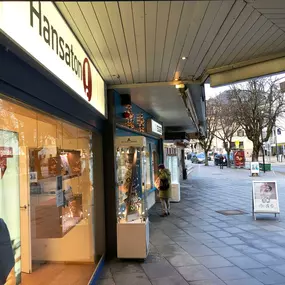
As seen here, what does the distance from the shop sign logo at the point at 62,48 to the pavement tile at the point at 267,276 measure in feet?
11.7

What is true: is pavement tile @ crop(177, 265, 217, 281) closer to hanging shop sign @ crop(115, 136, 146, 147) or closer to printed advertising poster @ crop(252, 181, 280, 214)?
hanging shop sign @ crop(115, 136, 146, 147)

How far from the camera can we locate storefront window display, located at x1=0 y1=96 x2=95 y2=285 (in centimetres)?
384

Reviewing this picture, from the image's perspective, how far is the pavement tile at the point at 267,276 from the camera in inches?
177

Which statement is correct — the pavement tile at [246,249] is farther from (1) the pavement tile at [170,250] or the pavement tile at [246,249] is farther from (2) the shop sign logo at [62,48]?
(2) the shop sign logo at [62,48]

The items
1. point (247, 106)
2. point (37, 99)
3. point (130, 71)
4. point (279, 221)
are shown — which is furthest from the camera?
point (247, 106)

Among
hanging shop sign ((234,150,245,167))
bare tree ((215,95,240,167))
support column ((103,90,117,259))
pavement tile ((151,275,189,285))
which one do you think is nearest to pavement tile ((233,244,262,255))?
pavement tile ((151,275,189,285))

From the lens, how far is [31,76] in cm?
258

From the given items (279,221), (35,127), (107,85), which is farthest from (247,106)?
(35,127)

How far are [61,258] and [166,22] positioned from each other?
4267 millimetres

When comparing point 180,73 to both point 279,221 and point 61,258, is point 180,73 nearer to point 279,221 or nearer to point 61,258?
point 61,258

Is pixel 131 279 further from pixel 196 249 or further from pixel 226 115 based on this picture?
pixel 226 115

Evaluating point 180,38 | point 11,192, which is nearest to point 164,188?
point 11,192

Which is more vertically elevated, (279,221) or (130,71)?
(130,71)

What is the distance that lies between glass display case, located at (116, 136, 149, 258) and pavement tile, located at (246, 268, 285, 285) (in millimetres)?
1818
